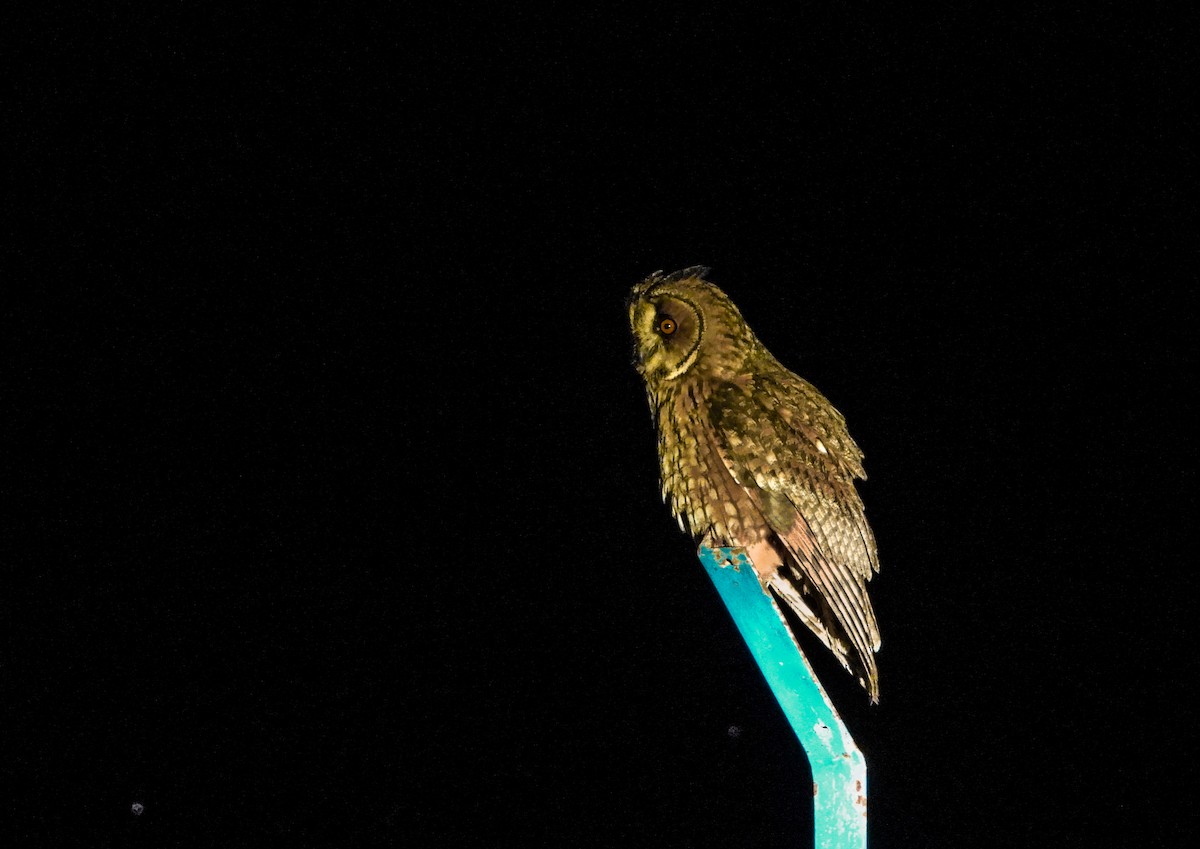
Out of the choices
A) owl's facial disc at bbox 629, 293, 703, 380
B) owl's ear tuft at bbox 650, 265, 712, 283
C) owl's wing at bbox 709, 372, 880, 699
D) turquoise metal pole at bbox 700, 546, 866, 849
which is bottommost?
turquoise metal pole at bbox 700, 546, 866, 849

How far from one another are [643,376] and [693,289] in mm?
115

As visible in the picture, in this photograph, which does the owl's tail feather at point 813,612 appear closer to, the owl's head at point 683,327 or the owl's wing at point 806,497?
the owl's wing at point 806,497

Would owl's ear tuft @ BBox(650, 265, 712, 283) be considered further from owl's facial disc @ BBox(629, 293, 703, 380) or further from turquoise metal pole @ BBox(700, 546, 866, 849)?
turquoise metal pole @ BBox(700, 546, 866, 849)


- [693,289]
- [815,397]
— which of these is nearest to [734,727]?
[815,397]

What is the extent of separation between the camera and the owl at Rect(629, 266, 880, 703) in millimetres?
1205

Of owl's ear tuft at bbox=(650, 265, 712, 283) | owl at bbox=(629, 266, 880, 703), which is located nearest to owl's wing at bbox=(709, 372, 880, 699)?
owl at bbox=(629, 266, 880, 703)

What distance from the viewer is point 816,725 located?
1.13 metres

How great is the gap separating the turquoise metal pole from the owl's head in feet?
0.84

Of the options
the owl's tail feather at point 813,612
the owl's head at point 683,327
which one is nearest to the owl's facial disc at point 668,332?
the owl's head at point 683,327

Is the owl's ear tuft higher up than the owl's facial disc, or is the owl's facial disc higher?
the owl's ear tuft

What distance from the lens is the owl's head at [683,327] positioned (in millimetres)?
1244

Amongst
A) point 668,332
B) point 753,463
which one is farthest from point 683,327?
point 753,463

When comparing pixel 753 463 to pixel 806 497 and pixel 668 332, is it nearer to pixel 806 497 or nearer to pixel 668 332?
pixel 806 497

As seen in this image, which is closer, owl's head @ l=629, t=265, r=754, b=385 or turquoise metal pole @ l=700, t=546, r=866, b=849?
turquoise metal pole @ l=700, t=546, r=866, b=849
